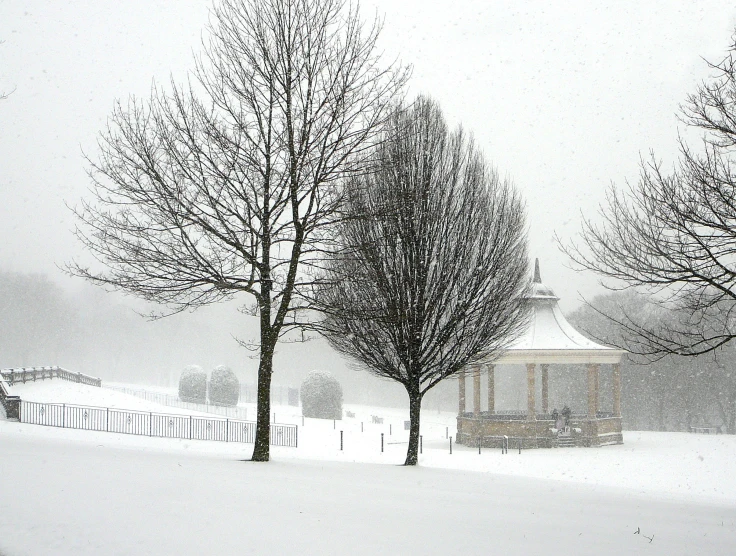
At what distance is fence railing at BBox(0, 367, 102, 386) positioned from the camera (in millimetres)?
35031

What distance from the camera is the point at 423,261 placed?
1598 cm

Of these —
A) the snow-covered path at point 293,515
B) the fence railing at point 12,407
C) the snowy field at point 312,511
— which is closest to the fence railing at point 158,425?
the fence railing at point 12,407

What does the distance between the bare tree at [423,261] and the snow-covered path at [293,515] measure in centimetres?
426

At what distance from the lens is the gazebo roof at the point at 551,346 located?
28.9m

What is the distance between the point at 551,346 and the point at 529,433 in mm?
4009

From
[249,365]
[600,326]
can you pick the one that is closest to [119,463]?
[600,326]

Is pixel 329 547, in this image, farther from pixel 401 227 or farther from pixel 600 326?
pixel 600 326

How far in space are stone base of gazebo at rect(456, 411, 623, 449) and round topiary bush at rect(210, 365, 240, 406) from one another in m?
20.4

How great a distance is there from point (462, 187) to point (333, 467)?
294 inches

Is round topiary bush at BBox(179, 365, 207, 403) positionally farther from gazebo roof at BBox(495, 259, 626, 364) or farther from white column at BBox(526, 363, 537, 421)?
white column at BBox(526, 363, 537, 421)

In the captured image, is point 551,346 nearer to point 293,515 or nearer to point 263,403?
point 263,403

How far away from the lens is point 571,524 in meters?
8.72

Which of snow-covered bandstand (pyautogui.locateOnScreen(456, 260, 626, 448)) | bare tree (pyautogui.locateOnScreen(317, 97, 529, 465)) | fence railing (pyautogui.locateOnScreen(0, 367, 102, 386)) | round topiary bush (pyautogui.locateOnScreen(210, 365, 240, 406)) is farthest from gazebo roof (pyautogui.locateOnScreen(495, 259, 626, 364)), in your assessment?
fence railing (pyautogui.locateOnScreen(0, 367, 102, 386))

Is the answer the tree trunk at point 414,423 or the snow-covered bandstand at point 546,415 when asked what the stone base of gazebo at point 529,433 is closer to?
the snow-covered bandstand at point 546,415
